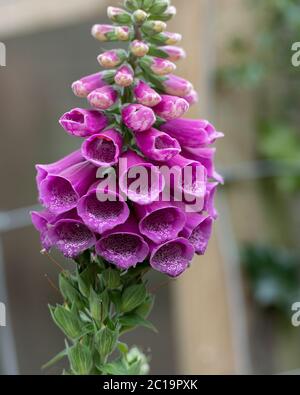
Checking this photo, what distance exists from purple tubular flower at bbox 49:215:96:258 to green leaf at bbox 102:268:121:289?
46mm

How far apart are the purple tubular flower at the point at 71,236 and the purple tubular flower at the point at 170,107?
0.60ft

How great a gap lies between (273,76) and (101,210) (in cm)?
204

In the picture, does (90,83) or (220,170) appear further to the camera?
(220,170)

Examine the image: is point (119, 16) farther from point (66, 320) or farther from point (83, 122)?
point (66, 320)

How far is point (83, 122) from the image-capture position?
929 mm

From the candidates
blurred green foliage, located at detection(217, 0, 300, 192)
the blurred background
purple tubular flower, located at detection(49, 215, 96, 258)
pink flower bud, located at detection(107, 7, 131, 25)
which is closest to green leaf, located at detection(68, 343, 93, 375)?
purple tubular flower, located at detection(49, 215, 96, 258)

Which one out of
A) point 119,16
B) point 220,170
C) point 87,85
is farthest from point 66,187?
point 220,170

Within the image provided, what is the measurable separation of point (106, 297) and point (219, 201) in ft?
5.60

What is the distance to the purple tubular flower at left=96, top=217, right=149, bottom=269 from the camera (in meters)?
0.87

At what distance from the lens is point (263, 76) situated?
2.74 meters

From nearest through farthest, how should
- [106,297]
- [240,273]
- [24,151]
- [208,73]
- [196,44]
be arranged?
[106,297] → [196,44] → [208,73] → [240,273] → [24,151]

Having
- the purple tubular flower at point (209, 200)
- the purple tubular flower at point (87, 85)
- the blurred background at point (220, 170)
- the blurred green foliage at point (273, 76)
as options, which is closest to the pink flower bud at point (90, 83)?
the purple tubular flower at point (87, 85)
